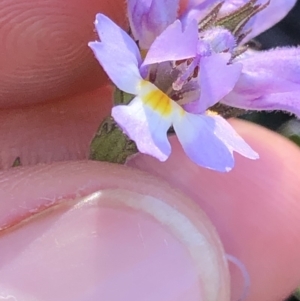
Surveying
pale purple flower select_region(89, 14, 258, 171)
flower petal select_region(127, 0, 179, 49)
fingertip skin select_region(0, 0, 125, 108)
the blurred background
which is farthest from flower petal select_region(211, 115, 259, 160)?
the blurred background

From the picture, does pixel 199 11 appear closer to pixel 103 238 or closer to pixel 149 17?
pixel 149 17

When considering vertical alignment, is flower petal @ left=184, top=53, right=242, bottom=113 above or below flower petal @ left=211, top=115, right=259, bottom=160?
above

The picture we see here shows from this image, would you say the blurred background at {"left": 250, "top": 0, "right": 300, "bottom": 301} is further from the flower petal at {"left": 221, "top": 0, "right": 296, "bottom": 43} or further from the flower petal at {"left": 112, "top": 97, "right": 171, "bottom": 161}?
the flower petal at {"left": 112, "top": 97, "right": 171, "bottom": 161}

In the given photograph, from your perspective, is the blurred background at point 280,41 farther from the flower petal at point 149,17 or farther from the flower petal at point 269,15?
the flower petal at point 149,17

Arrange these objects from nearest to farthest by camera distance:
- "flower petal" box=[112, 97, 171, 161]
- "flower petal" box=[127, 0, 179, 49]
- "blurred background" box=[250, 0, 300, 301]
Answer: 1. "flower petal" box=[112, 97, 171, 161]
2. "flower petal" box=[127, 0, 179, 49]
3. "blurred background" box=[250, 0, 300, 301]

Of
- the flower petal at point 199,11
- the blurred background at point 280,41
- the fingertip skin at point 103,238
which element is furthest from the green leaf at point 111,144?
the blurred background at point 280,41

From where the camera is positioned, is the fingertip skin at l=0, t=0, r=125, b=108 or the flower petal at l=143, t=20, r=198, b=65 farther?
the fingertip skin at l=0, t=0, r=125, b=108

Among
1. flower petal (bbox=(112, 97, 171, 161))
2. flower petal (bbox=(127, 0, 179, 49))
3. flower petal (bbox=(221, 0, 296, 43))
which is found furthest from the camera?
flower petal (bbox=(221, 0, 296, 43))
